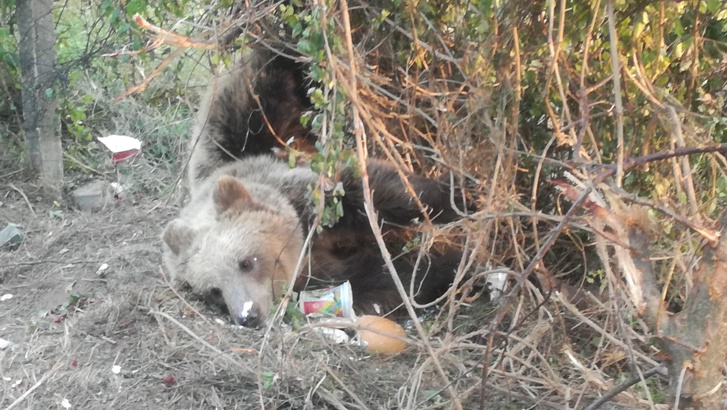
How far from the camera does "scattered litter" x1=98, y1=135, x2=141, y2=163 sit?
6.51 metres

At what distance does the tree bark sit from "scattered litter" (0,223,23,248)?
2.29ft

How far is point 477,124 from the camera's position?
11.6 feet

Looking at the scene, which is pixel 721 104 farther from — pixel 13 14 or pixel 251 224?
pixel 13 14

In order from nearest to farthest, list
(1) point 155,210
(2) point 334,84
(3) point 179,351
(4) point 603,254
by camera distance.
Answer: (4) point 603,254
(2) point 334,84
(3) point 179,351
(1) point 155,210

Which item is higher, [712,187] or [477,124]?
[477,124]

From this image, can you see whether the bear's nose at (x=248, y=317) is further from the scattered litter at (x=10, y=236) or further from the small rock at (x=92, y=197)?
the small rock at (x=92, y=197)

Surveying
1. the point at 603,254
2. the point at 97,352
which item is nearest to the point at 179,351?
the point at 97,352

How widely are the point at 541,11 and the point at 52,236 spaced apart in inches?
151

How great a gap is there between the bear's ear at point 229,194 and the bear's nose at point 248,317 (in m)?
0.64

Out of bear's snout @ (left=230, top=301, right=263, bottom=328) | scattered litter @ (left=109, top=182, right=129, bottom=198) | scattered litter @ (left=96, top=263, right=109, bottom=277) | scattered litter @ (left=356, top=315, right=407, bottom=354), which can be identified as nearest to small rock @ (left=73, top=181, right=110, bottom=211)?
scattered litter @ (left=109, top=182, right=129, bottom=198)

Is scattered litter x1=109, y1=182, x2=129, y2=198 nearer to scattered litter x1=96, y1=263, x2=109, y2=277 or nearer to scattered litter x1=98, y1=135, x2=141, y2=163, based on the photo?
scattered litter x1=98, y1=135, x2=141, y2=163

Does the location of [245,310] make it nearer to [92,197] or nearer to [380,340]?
[380,340]

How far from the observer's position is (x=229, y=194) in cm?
439

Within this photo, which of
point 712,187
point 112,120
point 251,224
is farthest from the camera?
point 112,120
